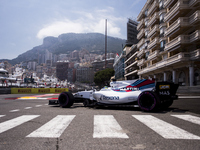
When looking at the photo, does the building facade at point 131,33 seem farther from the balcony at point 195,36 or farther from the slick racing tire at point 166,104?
the slick racing tire at point 166,104

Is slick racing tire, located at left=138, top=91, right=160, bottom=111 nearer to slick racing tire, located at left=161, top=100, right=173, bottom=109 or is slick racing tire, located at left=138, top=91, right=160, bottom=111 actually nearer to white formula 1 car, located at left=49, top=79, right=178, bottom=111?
white formula 1 car, located at left=49, top=79, right=178, bottom=111

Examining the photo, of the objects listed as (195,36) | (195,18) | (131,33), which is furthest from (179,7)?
(131,33)

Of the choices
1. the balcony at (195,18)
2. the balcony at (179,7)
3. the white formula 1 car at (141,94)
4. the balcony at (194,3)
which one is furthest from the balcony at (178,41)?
the white formula 1 car at (141,94)

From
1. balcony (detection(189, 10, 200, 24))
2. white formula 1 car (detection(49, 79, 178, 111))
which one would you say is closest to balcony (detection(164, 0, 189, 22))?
balcony (detection(189, 10, 200, 24))

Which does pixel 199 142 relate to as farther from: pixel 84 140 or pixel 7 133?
pixel 7 133

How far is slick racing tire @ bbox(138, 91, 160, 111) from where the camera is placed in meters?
6.17

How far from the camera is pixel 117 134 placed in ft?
11.1

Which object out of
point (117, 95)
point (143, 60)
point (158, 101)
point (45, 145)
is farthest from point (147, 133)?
point (143, 60)

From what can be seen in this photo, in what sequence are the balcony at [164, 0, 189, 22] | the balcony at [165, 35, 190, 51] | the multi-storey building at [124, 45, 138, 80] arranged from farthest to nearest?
the multi-storey building at [124, 45, 138, 80] < the balcony at [165, 35, 190, 51] < the balcony at [164, 0, 189, 22]

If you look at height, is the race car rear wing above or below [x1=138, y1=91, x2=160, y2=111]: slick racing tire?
above

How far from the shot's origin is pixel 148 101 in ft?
21.3

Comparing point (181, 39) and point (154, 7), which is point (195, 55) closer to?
point (181, 39)

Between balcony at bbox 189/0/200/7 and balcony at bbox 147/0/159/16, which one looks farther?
balcony at bbox 147/0/159/16

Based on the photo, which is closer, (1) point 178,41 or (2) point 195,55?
(2) point 195,55
